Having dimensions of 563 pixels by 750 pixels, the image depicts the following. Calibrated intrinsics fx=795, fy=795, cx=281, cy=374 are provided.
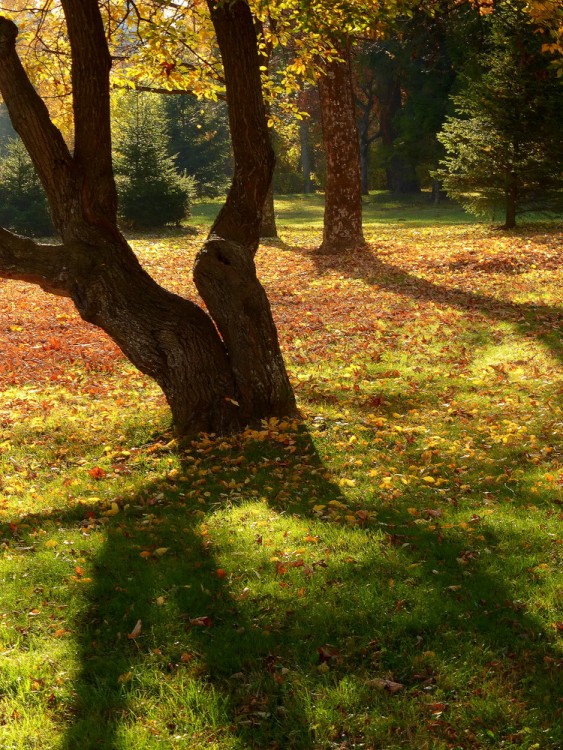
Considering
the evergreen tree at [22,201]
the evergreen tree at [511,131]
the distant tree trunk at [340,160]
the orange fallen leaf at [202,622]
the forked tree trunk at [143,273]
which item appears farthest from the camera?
the evergreen tree at [22,201]

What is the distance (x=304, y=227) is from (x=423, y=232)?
6816mm

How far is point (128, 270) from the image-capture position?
7.89m

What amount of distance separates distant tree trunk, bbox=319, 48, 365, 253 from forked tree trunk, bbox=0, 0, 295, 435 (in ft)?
36.2

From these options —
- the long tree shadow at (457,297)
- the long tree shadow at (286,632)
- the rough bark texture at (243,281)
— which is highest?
the rough bark texture at (243,281)

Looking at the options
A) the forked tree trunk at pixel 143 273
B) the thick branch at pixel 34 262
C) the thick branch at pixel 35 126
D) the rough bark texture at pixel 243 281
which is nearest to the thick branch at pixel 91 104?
the forked tree trunk at pixel 143 273

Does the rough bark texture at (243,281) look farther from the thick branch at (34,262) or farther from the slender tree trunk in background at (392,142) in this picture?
the slender tree trunk in background at (392,142)

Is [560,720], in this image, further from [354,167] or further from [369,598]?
[354,167]

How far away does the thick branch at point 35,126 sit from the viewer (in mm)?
7406

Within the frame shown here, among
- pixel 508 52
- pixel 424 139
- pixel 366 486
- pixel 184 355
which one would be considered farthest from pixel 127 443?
pixel 424 139

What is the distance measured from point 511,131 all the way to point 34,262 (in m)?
15.0

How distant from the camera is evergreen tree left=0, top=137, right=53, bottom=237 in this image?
85.8 feet

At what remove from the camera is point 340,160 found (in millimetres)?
18906

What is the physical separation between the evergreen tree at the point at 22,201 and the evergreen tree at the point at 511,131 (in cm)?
1345

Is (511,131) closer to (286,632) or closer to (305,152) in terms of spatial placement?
(286,632)
